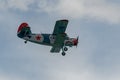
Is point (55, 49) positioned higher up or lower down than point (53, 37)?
Result: lower down

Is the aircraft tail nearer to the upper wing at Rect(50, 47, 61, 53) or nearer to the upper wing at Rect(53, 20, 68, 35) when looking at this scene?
the upper wing at Rect(53, 20, 68, 35)

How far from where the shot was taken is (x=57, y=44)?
9356 centimetres

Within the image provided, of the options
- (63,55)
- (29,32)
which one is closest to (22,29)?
(29,32)

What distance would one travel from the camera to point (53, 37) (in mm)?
93312

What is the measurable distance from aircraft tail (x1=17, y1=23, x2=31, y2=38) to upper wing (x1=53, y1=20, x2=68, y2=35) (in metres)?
3.79

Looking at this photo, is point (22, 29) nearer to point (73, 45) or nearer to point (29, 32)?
point (29, 32)

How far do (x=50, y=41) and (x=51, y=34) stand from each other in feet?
3.66

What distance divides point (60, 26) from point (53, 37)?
2.02 m

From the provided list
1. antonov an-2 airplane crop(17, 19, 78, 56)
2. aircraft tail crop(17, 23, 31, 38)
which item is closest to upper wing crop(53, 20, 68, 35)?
antonov an-2 airplane crop(17, 19, 78, 56)

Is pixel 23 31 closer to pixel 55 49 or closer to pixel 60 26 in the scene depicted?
pixel 60 26

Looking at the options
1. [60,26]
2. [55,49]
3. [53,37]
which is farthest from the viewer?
[55,49]

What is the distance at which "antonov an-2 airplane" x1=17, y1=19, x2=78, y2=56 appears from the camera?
3647 inches

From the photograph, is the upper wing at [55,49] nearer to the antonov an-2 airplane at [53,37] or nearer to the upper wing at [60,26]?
the antonov an-2 airplane at [53,37]

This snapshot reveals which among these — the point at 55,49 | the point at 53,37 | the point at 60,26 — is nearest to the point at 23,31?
the point at 53,37
